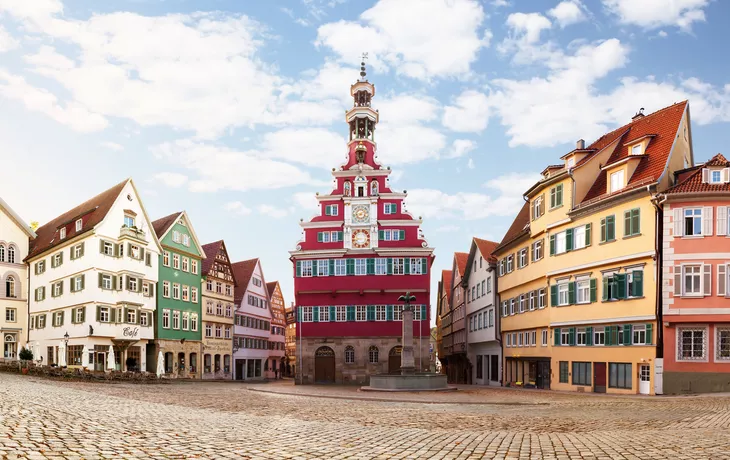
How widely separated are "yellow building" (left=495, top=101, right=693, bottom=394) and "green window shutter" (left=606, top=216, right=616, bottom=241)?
62 mm

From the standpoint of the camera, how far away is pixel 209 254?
232 ft

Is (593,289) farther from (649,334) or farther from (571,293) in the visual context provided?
(649,334)

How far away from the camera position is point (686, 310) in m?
32.3

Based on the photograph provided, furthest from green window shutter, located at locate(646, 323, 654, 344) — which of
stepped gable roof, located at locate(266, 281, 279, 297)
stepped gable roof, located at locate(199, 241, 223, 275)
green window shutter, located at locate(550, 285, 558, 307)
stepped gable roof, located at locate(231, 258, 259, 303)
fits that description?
stepped gable roof, located at locate(266, 281, 279, 297)

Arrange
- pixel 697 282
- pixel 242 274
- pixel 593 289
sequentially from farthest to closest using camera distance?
pixel 242 274 < pixel 593 289 < pixel 697 282

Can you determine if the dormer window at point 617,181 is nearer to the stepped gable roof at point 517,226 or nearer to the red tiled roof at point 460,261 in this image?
the stepped gable roof at point 517,226

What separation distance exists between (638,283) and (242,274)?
173 ft

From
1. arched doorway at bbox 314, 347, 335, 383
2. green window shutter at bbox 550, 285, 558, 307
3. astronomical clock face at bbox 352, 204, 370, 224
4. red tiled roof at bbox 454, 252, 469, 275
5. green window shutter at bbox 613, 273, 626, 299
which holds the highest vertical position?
astronomical clock face at bbox 352, 204, 370, 224

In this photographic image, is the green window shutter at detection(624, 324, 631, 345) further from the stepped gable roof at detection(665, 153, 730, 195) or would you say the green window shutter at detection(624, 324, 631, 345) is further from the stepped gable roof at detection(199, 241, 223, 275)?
the stepped gable roof at detection(199, 241, 223, 275)

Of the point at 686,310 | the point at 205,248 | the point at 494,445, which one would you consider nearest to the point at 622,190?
the point at 686,310

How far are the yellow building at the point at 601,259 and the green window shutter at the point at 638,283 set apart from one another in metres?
0.05

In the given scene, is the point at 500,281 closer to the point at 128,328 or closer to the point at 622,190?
the point at 622,190

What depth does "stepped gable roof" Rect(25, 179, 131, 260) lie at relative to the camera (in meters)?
53.3

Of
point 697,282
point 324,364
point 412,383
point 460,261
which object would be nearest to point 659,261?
point 697,282
